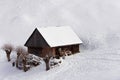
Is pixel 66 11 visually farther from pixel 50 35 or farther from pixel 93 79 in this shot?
pixel 93 79

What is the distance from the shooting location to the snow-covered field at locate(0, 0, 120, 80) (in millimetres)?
41062

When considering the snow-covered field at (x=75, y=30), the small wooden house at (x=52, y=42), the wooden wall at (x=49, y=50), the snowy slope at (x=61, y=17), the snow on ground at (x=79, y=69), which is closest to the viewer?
the snow on ground at (x=79, y=69)

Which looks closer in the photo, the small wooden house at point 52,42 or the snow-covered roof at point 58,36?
the small wooden house at point 52,42

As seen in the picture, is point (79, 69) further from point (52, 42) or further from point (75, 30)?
point (75, 30)

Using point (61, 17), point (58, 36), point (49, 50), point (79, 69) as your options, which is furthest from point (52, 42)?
point (61, 17)

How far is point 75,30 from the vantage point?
67.8m

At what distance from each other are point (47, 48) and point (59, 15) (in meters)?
43.1

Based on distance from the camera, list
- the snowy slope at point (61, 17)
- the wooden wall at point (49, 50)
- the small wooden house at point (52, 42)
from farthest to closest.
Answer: the snowy slope at point (61, 17) < the wooden wall at point (49, 50) < the small wooden house at point (52, 42)

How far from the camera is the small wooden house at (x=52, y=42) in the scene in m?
48.3

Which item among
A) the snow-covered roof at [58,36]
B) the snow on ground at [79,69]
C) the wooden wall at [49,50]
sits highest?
the snow-covered roof at [58,36]

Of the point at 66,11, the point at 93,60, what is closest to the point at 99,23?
the point at 66,11

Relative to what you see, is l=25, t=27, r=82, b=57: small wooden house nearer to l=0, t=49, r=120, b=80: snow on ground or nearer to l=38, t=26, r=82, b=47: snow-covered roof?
l=38, t=26, r=82, b=47: snow-covered roof

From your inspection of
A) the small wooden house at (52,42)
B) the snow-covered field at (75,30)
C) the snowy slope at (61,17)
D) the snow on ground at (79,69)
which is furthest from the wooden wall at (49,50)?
the snowy slope at (61,17)

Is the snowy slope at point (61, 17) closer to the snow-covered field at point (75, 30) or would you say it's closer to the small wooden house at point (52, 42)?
the snow-covered field at point (75, 30)
